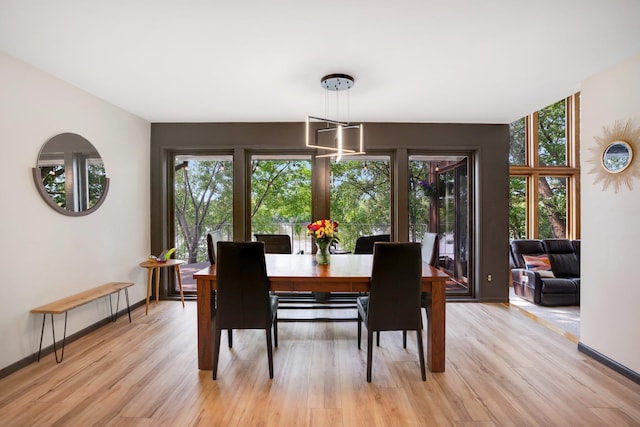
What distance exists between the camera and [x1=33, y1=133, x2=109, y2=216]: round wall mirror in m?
2.84

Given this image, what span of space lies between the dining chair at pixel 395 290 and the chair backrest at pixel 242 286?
806 millimetres

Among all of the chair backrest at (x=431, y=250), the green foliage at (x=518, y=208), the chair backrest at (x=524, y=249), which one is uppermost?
the green foliage at (x=518, y=208)

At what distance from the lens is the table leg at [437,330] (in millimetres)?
2545

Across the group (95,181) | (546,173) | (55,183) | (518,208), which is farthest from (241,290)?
(546,173)

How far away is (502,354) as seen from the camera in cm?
285

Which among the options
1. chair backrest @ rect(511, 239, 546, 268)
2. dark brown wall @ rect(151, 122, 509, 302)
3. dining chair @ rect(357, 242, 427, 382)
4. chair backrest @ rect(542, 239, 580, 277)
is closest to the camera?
dining chair @ rect(357, 242, 427, 382)

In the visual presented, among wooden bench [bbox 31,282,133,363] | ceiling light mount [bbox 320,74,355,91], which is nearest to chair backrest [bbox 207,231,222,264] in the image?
wooden bench [bbox 31,282,133,363]

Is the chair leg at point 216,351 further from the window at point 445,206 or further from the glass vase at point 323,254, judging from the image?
the window at point 445,206

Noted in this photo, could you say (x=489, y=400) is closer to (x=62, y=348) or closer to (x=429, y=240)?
(x=429, y=240)

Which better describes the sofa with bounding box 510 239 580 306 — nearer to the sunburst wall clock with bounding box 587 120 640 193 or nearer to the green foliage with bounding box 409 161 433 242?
the green foliage with bounding box 409 161 433 242

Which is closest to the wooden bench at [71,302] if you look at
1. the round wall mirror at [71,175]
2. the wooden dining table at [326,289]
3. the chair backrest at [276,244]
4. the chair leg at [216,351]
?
the round wall mirror at [71,175]

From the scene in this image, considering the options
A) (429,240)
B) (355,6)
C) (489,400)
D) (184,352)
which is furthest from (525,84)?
(184,352)

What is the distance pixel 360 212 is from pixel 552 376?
111 inches

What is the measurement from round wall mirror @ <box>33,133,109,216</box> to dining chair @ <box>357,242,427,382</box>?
292 centimetres
